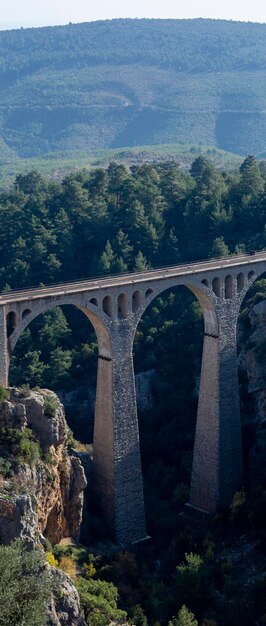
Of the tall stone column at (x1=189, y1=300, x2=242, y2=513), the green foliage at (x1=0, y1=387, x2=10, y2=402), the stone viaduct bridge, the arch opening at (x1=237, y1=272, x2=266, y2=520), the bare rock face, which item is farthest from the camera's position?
the arch opening at (x1=237, y1=272, x2=266, y2=520)

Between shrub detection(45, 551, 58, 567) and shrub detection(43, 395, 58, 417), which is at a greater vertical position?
shrub detection(43, 395, 58, 417)

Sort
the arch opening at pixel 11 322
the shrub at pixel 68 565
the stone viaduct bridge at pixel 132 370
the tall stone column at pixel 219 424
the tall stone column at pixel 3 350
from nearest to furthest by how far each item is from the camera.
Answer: the shrub at pixel 68 565 < the tall stone column at pixel 3 350 < the arch opening at pixel 11 322 < the stone viaduct bridge at pixel 132 370 < the tall stone column at pixel 219 424

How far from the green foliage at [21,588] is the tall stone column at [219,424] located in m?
19.4

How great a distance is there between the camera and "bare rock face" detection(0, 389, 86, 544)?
117ft

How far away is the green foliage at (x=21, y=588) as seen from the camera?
28.9 metres

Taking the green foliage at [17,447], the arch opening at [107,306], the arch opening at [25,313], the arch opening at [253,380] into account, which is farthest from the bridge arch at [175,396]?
the green foliage at [17,447]

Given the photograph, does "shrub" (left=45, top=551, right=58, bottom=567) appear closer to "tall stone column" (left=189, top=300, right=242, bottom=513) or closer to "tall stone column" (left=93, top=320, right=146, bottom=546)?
"tall stone column" (left=93, top=320, right=146, bottom=546)

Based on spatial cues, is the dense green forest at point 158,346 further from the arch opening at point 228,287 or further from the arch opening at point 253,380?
the arch opening at point 228,287

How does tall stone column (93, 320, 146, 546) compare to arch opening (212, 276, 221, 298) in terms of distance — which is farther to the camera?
arch opening (212, 276, 221, 298)

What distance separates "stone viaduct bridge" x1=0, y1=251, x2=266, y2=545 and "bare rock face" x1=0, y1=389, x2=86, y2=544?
2044 mm

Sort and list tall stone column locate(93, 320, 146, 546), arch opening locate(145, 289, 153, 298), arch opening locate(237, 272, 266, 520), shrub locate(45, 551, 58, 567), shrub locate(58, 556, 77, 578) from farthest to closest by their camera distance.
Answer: arch opening locate(237, 272, 266, 520)
arch opening locate(145, 289, 153, 298)
tall stone column locate(93, 320, 146, 546)
shrub locate(58, 556, 77, 578)
shrub locate(45, 551, 58, 567)

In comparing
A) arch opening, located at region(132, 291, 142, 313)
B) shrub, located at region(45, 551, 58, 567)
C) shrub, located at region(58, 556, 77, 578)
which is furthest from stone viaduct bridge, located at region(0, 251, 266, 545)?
shrub, located at region(45, 551, 58, 567)

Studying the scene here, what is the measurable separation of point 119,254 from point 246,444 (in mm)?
19987

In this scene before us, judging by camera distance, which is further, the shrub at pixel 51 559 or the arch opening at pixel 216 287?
the arch opening at pixel 216 287
